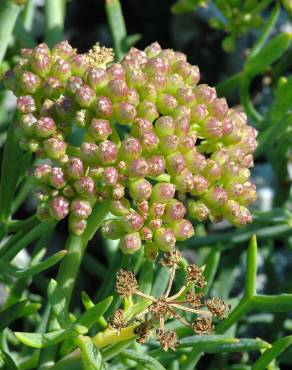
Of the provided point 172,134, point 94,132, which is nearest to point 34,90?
point 94,132

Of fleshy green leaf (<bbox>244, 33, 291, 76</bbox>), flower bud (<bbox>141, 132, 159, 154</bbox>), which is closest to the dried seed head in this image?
flower bud (<bbox>141, 132, 159, 154</bbox>)

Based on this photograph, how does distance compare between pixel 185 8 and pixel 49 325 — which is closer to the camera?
pixel 49 325

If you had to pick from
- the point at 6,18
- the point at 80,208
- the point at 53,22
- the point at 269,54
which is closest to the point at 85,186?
the point at 80,208

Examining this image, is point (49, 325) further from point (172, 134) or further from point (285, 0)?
point (285, 0)

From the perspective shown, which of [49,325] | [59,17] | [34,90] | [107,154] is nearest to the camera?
[107,154]

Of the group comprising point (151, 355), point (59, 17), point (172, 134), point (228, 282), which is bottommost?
point (228, 282)

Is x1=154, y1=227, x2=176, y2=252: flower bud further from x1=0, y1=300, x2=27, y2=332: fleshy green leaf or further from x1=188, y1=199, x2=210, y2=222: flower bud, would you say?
x1=0, y1=300, x2=27, y2=332: fleshy green leaf
